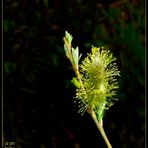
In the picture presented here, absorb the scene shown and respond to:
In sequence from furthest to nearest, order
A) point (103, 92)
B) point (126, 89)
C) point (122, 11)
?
point (122, 11)
point (126, 89)
point (103, 92)

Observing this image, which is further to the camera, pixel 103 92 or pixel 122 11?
pixel 122 11

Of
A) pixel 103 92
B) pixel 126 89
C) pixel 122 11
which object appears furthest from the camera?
pixel 122 11

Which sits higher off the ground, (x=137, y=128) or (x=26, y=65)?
(x=26, y=65)

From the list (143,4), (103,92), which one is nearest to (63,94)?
(143,4)

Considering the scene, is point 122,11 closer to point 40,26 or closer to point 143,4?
point 143,4

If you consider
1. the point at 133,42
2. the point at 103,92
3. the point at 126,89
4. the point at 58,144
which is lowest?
the point at 103,92

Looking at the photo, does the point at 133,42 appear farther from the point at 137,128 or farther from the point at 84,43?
the point at 137,128

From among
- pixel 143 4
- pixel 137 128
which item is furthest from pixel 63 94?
pixel 143 4
